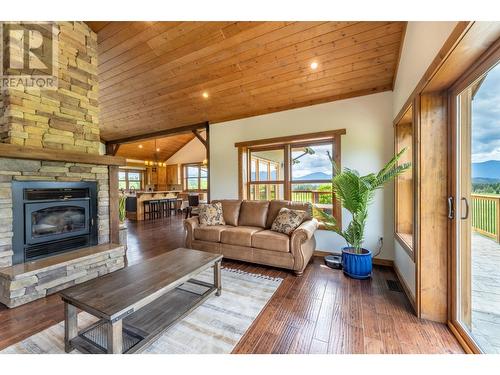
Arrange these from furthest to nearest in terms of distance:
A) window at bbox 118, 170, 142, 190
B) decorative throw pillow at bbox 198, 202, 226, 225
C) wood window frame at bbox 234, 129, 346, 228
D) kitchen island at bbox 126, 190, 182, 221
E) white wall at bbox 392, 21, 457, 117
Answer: window at bbox 118, 170, 142, 190, kitchen island at bbox 126, 190, 182, 221, decorative throw pillow at bbox 198, 202, 226, 225, wood window frame at bbox 234, 129, 346, 228, white wall at bbox 392, 21, 457, 117

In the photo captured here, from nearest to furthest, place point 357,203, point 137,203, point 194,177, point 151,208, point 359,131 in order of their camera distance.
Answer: point 357,203, point 359,131, point 137,203, point 151,208, point 194,177

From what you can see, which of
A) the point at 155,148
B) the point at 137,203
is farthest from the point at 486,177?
the point at 155,148

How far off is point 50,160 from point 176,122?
3074 mm

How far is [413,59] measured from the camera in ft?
6.83

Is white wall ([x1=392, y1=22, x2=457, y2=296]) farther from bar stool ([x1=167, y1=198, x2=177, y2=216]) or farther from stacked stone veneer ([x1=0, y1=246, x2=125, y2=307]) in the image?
bar stool ([x1=167, y1=198, x2=177, y2=216])

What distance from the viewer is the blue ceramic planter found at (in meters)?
2.66

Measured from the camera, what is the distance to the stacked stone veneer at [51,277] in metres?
2.05

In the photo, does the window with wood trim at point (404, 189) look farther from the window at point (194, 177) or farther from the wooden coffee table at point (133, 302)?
the window at point (194, 177)

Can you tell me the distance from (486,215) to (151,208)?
27.2 feet

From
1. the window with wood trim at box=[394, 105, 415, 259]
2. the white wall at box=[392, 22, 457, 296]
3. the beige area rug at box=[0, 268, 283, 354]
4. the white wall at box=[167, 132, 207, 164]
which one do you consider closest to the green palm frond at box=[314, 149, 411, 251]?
the window with wood trim at box=[394, 105, 415, 259]

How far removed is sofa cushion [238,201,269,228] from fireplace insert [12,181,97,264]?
90.0 inches

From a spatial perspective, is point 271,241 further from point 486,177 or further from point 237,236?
point 486,177

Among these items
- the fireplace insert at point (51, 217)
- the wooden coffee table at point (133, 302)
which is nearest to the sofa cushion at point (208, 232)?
the wooden coffee table at point (133, 302)
